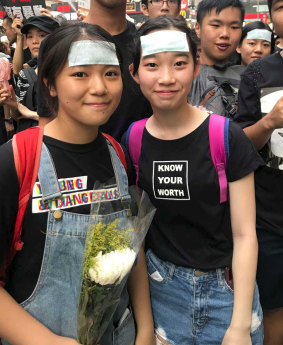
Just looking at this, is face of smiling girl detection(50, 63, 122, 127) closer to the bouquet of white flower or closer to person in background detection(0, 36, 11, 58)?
the bouquet of white flower

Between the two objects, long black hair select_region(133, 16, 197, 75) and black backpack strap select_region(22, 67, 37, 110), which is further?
black backpack strap select_region(22, 67, 37, 110)

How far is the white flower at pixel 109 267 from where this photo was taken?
1.16 meters

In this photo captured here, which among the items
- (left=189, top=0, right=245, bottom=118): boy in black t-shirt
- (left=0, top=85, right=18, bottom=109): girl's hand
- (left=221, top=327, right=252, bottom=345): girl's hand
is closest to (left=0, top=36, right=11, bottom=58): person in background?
(left=0, top=85, right=18, bottom=109): girl's hand

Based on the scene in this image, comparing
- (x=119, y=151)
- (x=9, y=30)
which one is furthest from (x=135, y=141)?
(x=9, y=30)

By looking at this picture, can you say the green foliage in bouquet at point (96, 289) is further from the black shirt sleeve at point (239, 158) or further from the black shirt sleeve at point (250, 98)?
the black shirt sleeve at point (250, 98)

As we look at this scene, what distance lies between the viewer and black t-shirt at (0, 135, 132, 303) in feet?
4.19

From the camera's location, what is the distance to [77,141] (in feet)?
4.91

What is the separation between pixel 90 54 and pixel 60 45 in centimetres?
14

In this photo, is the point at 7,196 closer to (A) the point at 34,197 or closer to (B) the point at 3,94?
(A) the point at 34,197

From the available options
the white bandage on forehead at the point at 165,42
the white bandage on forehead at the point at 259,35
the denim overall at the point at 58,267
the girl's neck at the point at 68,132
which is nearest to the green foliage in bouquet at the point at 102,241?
the denim overall at the point at 58,267

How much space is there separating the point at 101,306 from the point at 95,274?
0.17m

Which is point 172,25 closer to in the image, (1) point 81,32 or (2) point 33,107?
(1) point 81,32

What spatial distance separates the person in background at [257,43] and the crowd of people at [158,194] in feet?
5.65

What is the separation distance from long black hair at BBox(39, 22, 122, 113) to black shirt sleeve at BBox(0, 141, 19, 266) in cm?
40
